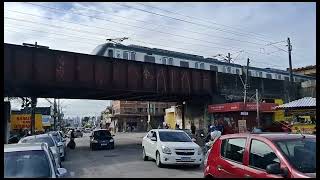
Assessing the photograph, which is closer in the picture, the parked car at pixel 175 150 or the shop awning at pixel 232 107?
the parked car at pixel 175 150

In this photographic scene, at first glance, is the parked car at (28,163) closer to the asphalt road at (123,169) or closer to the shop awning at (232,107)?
the asphalt road at (123,169)

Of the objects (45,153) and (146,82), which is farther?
(146,82)

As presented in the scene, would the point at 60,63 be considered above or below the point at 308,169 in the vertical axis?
above

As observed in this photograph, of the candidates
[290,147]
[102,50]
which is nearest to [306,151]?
[290,147]

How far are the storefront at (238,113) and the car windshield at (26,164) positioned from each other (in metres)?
32.0

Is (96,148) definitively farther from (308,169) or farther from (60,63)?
(308,169)

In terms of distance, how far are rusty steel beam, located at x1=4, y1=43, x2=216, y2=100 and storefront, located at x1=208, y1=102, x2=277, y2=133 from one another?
210 cm

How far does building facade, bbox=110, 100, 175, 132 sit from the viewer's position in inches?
4131

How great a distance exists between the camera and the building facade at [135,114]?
344ft

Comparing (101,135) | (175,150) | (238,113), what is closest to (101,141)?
(101,135)

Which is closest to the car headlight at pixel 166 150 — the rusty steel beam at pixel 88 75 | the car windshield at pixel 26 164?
the car windshield at pixel 26 164

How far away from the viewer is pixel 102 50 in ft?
121

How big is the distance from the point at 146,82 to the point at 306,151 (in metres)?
27.0

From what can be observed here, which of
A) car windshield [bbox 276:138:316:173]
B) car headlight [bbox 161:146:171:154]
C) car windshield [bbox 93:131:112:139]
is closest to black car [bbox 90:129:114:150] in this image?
car windshield [bbox 93:131:112:139]
